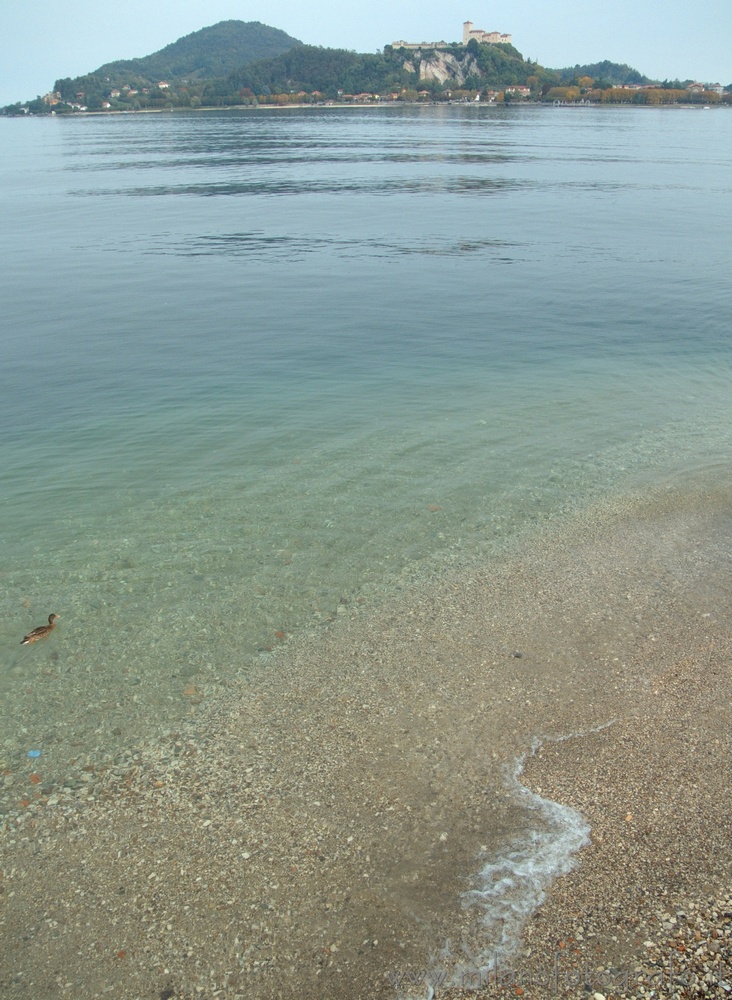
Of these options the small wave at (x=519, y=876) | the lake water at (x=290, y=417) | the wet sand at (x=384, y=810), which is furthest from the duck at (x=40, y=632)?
the small wave at (x=519, y=876)

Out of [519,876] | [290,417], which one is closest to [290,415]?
[290,417]

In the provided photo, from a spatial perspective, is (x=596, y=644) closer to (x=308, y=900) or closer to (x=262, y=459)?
(x=308, y=900)

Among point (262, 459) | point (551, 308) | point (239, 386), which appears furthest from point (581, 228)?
point (262, 459)

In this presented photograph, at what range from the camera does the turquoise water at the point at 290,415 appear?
28.3ft

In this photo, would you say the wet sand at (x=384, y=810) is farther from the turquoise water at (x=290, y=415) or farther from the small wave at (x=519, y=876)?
the turquoise water at (x=290, y=415)

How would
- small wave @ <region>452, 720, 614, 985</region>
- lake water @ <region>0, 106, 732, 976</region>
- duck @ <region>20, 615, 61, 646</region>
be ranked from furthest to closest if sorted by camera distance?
lake water @ <region>0, 106, 732, 976</region> → duck @ <region>20, 615, 61, 646</region> → small wave @ <region>452, 720, 614, 985</region>

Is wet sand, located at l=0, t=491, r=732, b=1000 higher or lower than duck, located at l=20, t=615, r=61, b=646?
lower

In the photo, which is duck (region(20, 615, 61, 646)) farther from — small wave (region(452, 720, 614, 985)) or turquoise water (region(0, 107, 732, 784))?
small wave (region(452, 720, 614, 985))

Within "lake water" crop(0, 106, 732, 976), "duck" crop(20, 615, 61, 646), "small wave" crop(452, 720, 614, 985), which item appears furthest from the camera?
"lake water" crop(0, 106, 732, 976)

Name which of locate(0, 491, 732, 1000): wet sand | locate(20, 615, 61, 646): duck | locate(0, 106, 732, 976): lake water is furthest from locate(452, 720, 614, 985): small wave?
locate(20, 615, 61, 646): duck

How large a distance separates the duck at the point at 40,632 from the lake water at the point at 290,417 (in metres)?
0.11

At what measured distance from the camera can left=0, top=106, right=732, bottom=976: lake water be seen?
337 inches

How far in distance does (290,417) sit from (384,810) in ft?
31.7

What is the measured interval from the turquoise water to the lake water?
0.06 metres
